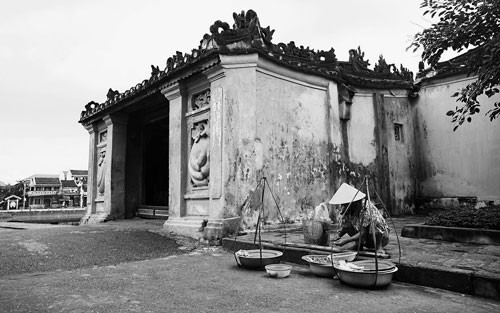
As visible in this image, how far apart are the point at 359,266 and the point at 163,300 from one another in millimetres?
2533

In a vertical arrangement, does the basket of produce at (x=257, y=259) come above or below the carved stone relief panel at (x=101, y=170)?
below

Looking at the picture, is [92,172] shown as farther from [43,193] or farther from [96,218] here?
[43,193]

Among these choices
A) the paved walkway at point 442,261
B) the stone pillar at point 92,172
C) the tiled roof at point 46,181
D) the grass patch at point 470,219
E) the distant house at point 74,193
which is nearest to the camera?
the paved walkway at point 442,261

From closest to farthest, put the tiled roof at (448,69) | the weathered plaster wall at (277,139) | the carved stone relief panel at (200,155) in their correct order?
the weathered plaster wall at (277,139) → the carved stone relief panel at (200,155) → the tiled roof at (448,69)

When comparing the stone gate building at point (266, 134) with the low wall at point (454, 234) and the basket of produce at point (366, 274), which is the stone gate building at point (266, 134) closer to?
the low wall at point (454, 234)

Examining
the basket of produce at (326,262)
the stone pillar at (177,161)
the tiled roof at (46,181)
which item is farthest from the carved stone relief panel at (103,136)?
the tiled roof at (46,181)

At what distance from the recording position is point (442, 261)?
4.80m

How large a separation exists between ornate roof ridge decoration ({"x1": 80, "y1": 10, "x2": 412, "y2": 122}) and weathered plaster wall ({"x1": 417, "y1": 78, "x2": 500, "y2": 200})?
1836 mm

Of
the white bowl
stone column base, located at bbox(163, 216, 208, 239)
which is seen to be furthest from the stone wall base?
the white bowl

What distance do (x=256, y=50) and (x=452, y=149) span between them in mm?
8148

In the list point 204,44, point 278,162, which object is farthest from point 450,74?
point 204,44

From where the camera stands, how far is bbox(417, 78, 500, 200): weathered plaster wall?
1112 cm

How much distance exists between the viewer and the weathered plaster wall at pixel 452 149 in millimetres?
11117

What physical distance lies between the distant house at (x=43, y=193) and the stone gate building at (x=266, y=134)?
45544 mm
